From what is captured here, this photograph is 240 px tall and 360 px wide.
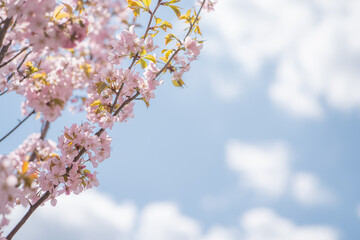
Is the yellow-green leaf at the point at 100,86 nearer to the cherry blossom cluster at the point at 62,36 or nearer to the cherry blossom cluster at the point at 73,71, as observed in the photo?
the cherry blossom cluster at the point at 73,71

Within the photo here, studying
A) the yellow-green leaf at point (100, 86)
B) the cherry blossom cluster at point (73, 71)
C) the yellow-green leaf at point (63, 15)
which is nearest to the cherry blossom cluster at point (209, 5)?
the cherry blossom cluster at point (73, 71)

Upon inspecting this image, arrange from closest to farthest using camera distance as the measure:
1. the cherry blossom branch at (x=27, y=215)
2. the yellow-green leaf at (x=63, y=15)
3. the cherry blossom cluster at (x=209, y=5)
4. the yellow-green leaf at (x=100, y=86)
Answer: the yellow-green leaf at (x=63, y=15) < the cherry blossom branch at (x=27, y=215) < the yellow-green leaf at (x=100, y=86) < the cherry blossom cluster at (x=209, y=5)

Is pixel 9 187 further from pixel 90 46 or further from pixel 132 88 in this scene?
pixel 132 88

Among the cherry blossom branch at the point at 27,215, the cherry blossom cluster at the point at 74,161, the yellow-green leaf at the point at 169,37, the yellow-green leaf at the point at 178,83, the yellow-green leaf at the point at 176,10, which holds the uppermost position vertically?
the yellow-green leaf at the point at 176,10

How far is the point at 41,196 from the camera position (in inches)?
86.1

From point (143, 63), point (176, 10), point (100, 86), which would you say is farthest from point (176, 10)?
point (100, 86)

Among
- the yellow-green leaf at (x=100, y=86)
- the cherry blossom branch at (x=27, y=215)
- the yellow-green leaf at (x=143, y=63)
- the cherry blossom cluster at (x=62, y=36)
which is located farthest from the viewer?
the yellow-green leaf at (x=143, y=63)

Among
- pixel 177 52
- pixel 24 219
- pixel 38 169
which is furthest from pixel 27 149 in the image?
pixel 177 52

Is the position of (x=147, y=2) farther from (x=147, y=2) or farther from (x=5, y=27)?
(x=5, y=27)

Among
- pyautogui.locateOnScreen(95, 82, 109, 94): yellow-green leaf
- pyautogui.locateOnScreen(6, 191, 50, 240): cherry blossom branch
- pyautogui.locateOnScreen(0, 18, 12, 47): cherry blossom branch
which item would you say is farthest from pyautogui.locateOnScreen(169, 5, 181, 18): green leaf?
pyautogui.locateOnScreen(6, 191, 50, 240): cherry blossom branch

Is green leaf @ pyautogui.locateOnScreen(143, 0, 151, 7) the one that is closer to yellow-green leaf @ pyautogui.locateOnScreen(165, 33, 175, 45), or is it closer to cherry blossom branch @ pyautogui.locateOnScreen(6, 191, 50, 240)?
yellow-green leaf @ pyautogui.locateOnScreen(165, 33, 175, 45)

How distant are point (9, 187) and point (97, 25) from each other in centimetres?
77

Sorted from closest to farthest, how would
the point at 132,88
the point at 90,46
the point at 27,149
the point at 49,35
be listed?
the point at 90,46 → the point at 49,35 → the point at 132,88 → the point at 27,149

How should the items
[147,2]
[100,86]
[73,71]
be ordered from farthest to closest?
[147,2] < [100,86] < [73,71]
